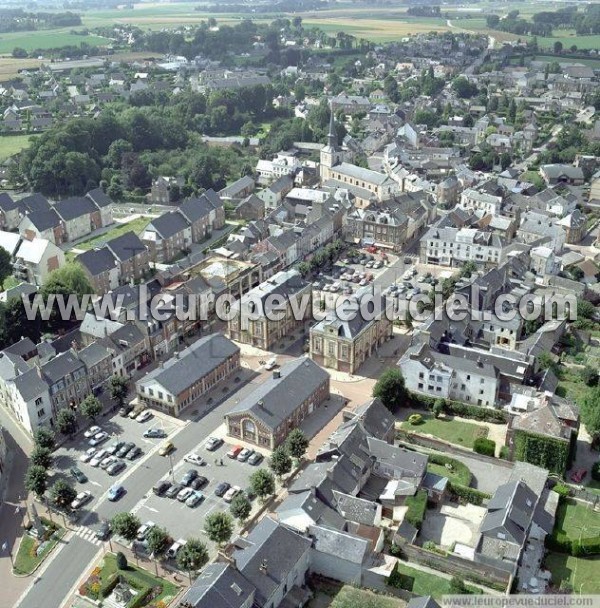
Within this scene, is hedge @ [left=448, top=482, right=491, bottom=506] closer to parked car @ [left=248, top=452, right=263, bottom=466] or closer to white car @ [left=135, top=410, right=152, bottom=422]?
parked car @ [left=248, top=452, right=263, bottom=466]

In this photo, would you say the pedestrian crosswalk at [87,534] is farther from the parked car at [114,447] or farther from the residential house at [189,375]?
the residential house at [189,375]

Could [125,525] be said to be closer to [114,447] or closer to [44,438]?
[114,447]

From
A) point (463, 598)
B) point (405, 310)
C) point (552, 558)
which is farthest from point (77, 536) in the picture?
point (405, 310)

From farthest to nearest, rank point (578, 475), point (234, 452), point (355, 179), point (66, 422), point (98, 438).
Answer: point (355, 179)
point (98, 438)
point (66, 422)
point (234, 452)
point (578, 475)

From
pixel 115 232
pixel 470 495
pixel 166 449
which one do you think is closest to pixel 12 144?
pixel 115 232

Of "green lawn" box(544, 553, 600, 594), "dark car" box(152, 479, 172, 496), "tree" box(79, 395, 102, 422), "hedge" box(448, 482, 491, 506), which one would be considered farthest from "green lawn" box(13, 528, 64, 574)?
"green lawn" box(544, 553, 600, 594)

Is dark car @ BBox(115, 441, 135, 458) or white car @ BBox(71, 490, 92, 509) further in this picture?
dark car @ BBox(115, 441, 135, 458)

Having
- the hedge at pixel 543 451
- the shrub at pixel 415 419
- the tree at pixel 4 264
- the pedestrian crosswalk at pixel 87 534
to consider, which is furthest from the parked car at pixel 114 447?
the tree at pixel 4 264
